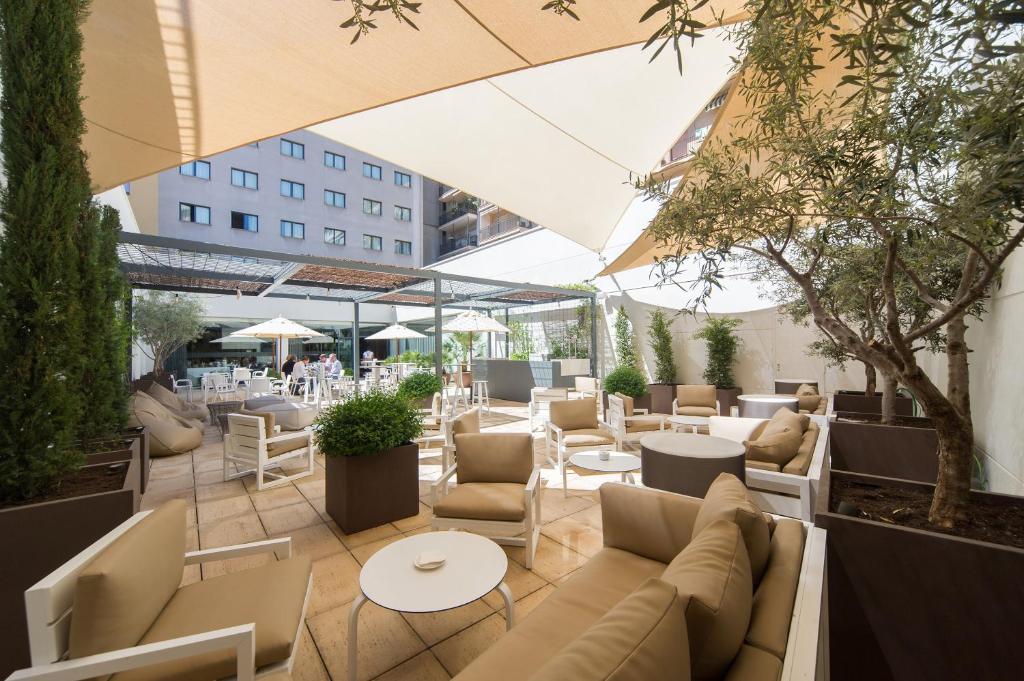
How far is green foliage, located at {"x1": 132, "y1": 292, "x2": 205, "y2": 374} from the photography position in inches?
438

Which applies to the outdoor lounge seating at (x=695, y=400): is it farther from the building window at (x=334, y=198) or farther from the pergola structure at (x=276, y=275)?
the building window at (x=334, y=198)

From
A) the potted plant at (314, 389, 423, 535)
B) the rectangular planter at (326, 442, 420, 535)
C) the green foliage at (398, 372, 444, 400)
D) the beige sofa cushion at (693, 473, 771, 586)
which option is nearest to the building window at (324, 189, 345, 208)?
the green foliage at (398, 372, 444, 400)

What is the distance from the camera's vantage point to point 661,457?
3129 mm

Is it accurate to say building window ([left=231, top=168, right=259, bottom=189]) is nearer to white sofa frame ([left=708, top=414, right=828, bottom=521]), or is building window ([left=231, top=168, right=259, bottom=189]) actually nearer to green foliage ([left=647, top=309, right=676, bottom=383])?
green foliage ([left=647, top=309, right=676, bottom=383])

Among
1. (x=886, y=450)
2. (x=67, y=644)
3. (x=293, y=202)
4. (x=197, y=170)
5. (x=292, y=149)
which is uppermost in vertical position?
(x=292, y=149)

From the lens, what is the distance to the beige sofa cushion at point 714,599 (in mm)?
1101

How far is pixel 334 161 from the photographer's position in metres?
22.1

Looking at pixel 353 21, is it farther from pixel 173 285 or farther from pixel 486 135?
pixel 173 285

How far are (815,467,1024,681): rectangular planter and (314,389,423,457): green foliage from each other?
3.02 metres

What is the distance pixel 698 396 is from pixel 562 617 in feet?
21.3

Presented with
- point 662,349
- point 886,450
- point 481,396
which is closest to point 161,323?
point 481,396

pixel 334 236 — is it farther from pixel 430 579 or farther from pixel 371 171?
pixel 430 579

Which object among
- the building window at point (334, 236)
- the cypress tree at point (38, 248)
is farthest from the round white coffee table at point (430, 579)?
the building window at point (334, 236)

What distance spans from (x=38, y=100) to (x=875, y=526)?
14.8 ft
